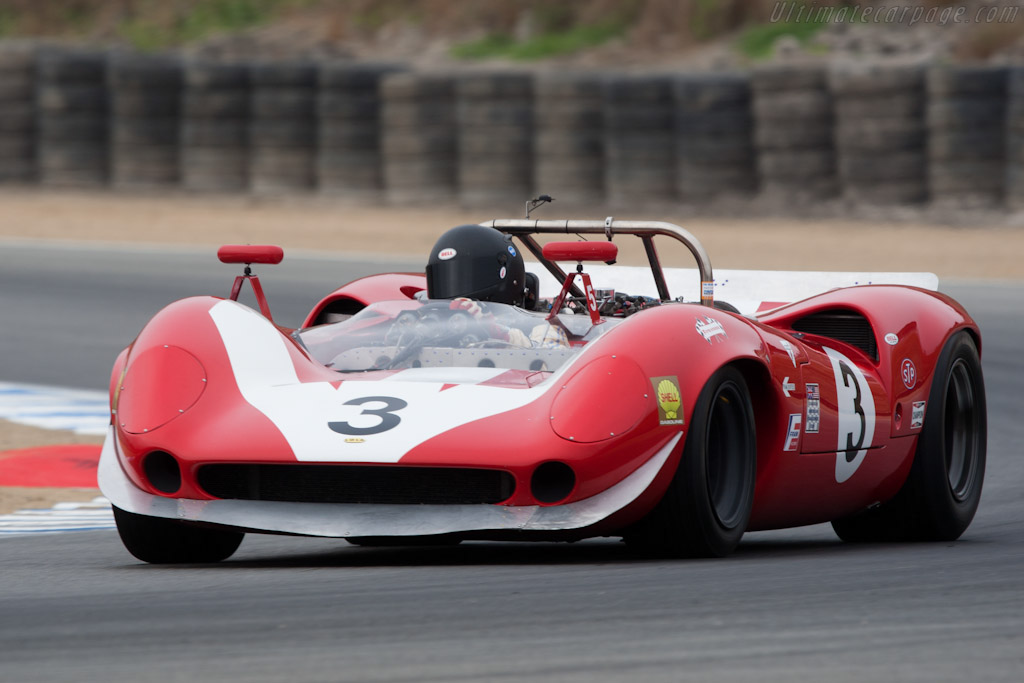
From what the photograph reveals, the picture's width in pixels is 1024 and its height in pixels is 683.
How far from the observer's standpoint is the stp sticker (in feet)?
18.9

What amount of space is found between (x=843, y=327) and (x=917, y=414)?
404 mm

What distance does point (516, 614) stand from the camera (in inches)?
143

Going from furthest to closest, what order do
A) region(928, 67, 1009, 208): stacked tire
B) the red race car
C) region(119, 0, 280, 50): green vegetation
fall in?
region(119, 0, 280, 50): green vegetation
region(928, 67, 1009, 208): stacked tire
the red race car

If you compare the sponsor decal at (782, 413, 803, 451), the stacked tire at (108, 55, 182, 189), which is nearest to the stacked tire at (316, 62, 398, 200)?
the stacked tire at (108, 55, 182, 189)

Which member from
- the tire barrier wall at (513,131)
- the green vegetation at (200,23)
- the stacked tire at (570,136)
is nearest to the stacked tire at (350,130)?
the tire barrier wall at (513,131)

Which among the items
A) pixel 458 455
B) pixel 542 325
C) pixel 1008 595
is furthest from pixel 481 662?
pixel 542 325

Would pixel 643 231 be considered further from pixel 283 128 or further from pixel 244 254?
pixel 283 128

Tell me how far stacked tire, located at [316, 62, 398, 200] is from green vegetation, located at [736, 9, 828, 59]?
19.6 feet

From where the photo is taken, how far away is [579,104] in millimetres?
18078

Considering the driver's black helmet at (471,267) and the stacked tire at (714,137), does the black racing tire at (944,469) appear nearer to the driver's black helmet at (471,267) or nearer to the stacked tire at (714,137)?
the driver's black helmet at (471,267)

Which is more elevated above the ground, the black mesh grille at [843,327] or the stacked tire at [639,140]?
the stacked tire at [639,140]

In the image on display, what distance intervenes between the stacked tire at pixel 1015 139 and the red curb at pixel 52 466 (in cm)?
1110

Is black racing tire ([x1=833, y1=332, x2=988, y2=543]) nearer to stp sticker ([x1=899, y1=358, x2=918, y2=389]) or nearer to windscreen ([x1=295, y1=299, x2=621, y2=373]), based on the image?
stp sticker ([x1=899, y1=358, x2=918, y2=389])

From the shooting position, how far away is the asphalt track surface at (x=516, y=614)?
10.3 ft
